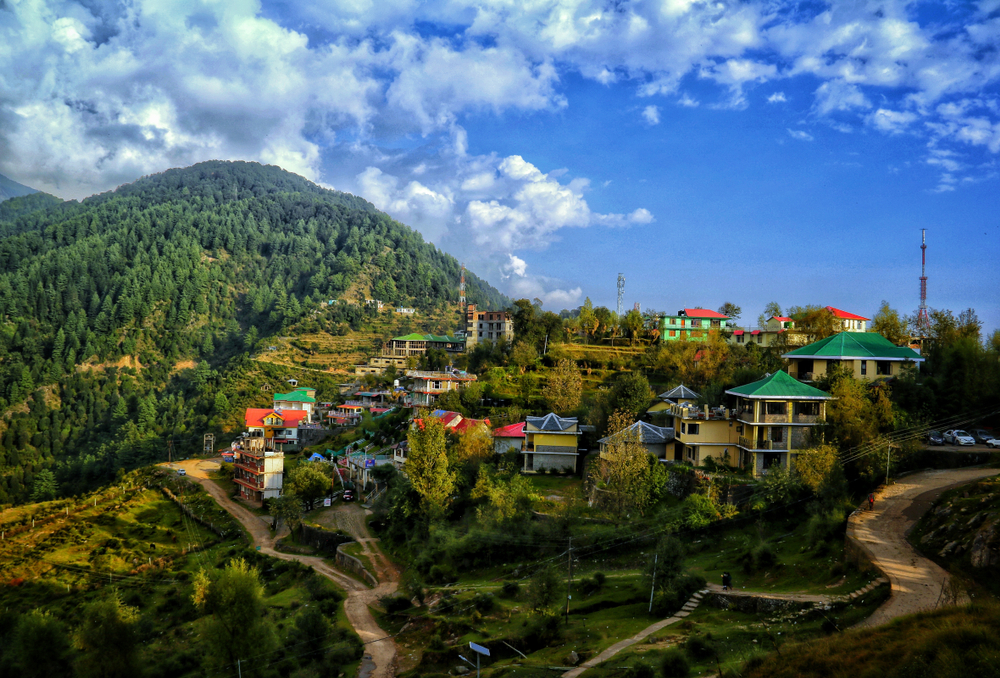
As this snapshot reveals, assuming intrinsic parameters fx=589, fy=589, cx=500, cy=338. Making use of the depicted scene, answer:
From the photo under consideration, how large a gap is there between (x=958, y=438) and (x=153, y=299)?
124059mm

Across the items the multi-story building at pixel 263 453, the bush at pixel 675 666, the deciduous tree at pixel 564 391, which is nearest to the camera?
the bush at pixel 675 666

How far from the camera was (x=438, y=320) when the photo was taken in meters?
116

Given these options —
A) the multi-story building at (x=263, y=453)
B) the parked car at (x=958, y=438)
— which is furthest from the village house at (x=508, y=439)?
the multi-story building at (x=263, y=453)

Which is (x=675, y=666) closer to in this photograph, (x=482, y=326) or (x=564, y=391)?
(x=564, y=391)

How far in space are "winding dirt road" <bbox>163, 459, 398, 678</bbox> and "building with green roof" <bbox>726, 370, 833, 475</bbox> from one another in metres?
16.7

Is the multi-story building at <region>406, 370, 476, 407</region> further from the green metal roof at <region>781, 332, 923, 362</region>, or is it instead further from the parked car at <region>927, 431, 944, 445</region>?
the parked car at <region>927, 431, 944, 445</region>

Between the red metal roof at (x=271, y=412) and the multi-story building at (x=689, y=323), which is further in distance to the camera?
the red metal roof at (x=271, y=412)

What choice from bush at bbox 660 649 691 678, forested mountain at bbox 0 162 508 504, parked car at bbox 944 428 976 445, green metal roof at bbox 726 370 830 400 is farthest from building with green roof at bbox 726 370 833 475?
forested mountain at bbox 0 162 508 504

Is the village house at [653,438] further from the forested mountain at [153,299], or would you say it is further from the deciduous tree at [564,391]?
the forested mountain at [153,299]

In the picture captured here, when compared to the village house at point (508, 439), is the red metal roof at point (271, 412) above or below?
below

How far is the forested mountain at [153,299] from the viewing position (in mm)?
79688

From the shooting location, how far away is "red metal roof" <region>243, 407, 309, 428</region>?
58031 millimetres

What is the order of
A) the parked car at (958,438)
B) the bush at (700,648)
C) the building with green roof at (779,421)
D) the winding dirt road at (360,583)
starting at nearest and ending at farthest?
1. the bush at (700,648)
2. the winding dirt road at (360,583)
3. the parked car at (958,438)
4. the building with green roof at (779,421)

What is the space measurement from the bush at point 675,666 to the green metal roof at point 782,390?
15.5 metres
